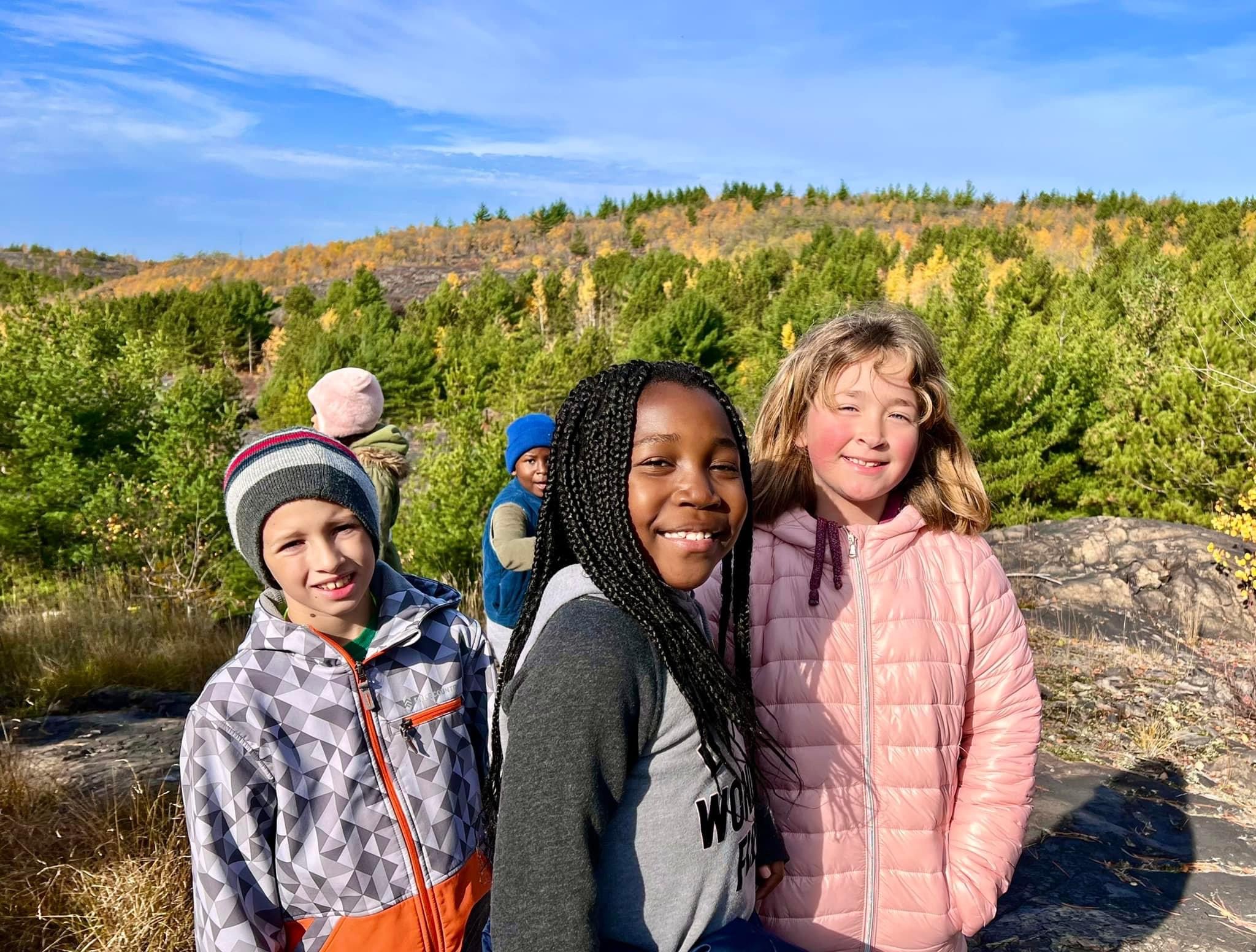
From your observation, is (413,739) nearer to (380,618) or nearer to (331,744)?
(331,744)

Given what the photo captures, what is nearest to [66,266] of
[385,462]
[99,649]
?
[99,649]

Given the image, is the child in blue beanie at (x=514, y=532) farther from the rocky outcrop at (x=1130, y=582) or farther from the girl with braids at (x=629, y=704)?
the rocky outcrop at (x=1130, y=582)

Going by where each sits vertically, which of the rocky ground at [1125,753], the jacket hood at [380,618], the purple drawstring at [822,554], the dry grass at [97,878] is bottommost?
the rocky ground at [1125,753]

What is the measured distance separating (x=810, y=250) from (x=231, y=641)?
30.6 m

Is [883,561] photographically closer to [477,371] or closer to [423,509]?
[423,509]

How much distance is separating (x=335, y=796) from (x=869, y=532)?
1086 millimetres

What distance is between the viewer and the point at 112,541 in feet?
33.2

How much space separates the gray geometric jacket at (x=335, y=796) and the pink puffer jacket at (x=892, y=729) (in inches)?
22.0

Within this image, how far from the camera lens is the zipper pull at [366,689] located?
1.64 metres

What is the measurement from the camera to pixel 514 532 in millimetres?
4027

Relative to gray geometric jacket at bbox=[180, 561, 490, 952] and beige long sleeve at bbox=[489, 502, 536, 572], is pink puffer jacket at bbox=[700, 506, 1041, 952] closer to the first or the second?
gray geometric jacket at bbox=[180, 561, 490, 952]

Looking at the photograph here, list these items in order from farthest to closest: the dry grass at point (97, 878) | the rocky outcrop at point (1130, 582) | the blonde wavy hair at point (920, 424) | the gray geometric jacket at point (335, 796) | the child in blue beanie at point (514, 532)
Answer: the rocky outcrop at point (1130, 582), the child in blue beanie at point (514, 532), the dry grass at point (97, 878), the blonde wavy hair at point (920, 424), the gray geometric jacket at point (335, 796)

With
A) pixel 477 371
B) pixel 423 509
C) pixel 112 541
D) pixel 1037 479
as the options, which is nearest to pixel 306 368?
pixel 477 371

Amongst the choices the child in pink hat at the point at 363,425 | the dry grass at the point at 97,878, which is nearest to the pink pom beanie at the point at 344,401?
the child in pink hat at the point at 363,425
